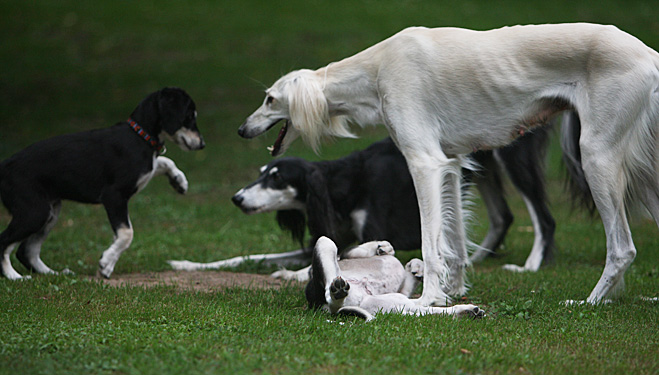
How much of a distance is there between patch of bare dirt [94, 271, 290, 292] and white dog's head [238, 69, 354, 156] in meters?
1.20

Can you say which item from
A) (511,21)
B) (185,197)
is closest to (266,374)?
(185,197)

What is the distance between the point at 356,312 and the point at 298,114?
184 cm

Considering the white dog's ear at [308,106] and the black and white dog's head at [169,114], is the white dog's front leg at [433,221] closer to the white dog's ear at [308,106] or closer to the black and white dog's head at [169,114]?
the white dog's ear at [308,106]

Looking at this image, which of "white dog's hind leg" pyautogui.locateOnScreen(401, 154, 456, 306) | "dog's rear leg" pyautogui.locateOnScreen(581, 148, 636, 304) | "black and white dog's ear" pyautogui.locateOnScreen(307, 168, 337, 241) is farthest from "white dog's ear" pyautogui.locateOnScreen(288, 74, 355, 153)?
"dog's rear leg" pyautogui.locateOnScreen(581, 148, 636, 304)

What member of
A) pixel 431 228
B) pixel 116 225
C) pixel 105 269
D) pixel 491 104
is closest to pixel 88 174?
pixel 116 225

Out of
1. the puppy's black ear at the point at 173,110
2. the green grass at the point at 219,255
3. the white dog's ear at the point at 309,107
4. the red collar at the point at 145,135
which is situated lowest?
the green grass at the point at 219,255

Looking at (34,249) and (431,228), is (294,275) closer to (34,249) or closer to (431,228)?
(431,228)

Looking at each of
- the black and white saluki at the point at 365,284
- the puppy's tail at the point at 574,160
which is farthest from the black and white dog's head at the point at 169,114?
the puppy's tail at the point at 574,160

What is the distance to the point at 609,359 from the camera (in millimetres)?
3756

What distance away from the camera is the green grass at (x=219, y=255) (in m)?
3.69

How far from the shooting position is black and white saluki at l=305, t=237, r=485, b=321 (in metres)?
4.60

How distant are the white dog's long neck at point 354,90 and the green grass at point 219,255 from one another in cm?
109

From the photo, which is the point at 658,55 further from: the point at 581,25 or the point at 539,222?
the point at 539,222

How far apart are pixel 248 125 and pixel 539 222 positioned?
334 cm
